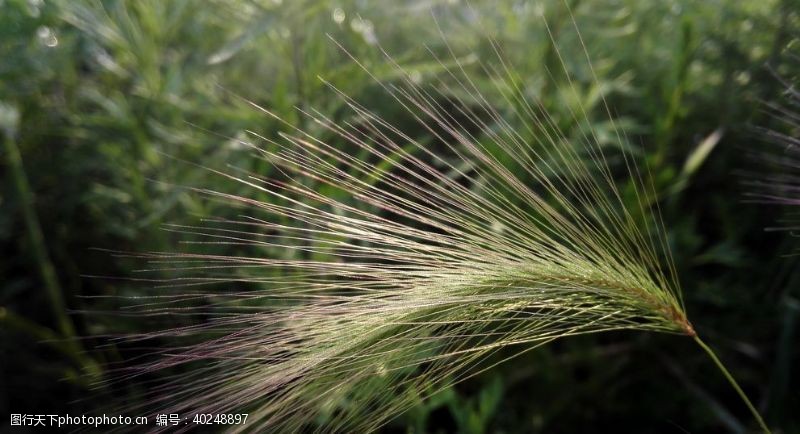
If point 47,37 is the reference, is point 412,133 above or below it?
below

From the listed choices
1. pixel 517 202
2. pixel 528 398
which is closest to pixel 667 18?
pixel 517 202

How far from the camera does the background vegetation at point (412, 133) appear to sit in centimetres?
152

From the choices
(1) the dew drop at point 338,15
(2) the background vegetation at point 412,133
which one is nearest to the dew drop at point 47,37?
(2) the background vegetation at point 412,133

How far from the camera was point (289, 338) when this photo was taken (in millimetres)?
749

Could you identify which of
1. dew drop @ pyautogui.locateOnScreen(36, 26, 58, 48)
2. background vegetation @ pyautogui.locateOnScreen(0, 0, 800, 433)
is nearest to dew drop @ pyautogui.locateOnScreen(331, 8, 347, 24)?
background vegetation @ pyautogui.locateOnScreen(0, 0, 800, 433)

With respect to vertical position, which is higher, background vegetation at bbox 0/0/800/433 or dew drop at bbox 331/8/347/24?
dew drop at bbox 331/8/347/24

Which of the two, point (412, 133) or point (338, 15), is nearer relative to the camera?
point (338, 15)

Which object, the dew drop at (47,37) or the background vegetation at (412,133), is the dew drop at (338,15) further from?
the dew drop at (47,37)

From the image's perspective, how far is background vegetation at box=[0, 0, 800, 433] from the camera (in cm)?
152

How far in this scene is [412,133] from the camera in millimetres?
2045

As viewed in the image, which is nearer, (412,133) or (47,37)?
(47,37)

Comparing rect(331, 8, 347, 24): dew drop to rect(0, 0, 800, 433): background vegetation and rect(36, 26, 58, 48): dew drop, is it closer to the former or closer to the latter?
rect(0, 0, 800, 433): background vegetation

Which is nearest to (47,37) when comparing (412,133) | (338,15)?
(338,15)

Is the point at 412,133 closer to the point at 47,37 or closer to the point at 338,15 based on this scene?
the point at 338,15
